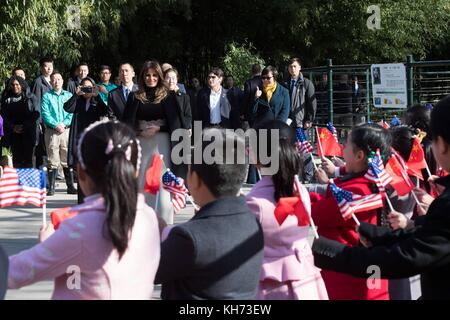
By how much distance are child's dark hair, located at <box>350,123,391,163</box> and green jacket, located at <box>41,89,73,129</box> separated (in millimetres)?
8123

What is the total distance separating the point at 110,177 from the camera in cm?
315

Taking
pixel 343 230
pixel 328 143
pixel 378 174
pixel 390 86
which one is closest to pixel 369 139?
pixel 378 174

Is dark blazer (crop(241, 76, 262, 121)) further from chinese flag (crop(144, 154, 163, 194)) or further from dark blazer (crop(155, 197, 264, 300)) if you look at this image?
dark blazer (crop(155, 197, 264, 300))

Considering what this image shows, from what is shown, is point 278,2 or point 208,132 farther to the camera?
point 278,2

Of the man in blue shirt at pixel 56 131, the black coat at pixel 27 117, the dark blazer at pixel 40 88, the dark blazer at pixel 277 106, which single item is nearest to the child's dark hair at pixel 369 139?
the dark blazer at pixel 277 106

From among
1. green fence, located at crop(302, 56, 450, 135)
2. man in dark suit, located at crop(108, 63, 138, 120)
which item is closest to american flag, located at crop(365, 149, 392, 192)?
man in dark suit, located at crop(108, 63, 138, 120)

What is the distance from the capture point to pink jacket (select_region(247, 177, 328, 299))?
13.5 ft

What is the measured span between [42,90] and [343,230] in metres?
9.67

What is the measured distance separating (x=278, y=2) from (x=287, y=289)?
23.0 metres

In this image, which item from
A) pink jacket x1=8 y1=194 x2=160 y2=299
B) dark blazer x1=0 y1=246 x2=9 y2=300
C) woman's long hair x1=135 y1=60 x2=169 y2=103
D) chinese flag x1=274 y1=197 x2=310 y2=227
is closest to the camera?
dark blazer x1=0 y1=246 x2=9 y2=300

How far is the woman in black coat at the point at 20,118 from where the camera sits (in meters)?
13.0

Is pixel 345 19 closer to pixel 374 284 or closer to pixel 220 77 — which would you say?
pixel 220 77

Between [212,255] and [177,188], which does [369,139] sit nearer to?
[177,188]
